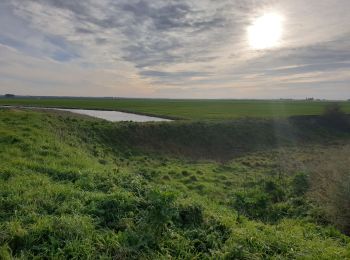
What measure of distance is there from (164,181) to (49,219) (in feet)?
30.2

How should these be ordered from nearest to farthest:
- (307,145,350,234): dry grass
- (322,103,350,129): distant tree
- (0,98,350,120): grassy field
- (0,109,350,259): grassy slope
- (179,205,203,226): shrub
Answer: (0,109,350,259): grassy slope, (179,205,203,226): shrub, (307,145,350,234): dry grass, (322,103,350,129): distant tree, (0,98,350,120): grassy field

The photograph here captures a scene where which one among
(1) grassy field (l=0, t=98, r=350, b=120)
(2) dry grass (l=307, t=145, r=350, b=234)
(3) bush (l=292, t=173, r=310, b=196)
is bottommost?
(3) bush (l=292, t=173, r=310, b=196)

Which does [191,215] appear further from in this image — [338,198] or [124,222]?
[338,198]

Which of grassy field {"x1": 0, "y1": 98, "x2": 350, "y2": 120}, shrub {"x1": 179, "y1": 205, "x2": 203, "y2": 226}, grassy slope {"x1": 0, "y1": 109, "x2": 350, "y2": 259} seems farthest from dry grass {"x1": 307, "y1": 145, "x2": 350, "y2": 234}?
grassy field {"x1": 0, "y1": 98, "x2": 350, "y2": 120}

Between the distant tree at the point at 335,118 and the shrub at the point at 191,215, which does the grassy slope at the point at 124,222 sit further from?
the distant tree at the point at 335,118

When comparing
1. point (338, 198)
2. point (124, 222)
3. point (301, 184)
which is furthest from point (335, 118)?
point (124, 222)

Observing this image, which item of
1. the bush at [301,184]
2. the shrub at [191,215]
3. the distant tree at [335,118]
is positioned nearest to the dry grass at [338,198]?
the bush at [301,184]

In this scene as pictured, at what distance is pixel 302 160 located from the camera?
78.7ft

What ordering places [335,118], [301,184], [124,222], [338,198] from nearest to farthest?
[124,222]
[338,198]
[301,184]
[335,118]

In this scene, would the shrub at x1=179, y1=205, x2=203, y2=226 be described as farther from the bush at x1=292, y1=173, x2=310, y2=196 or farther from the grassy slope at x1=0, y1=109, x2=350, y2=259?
the bush at x1=292, y1=173, x2=310, y2=196

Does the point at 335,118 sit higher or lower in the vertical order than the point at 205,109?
lower

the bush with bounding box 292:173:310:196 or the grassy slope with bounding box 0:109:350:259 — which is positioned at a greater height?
the grassy slope with bounding box 0:109:350:259

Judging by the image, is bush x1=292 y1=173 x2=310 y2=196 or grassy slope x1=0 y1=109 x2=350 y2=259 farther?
bush x1=292 y1=173 x2=310 y2=196

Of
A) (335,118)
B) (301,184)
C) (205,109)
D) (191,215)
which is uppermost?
(205,109)
